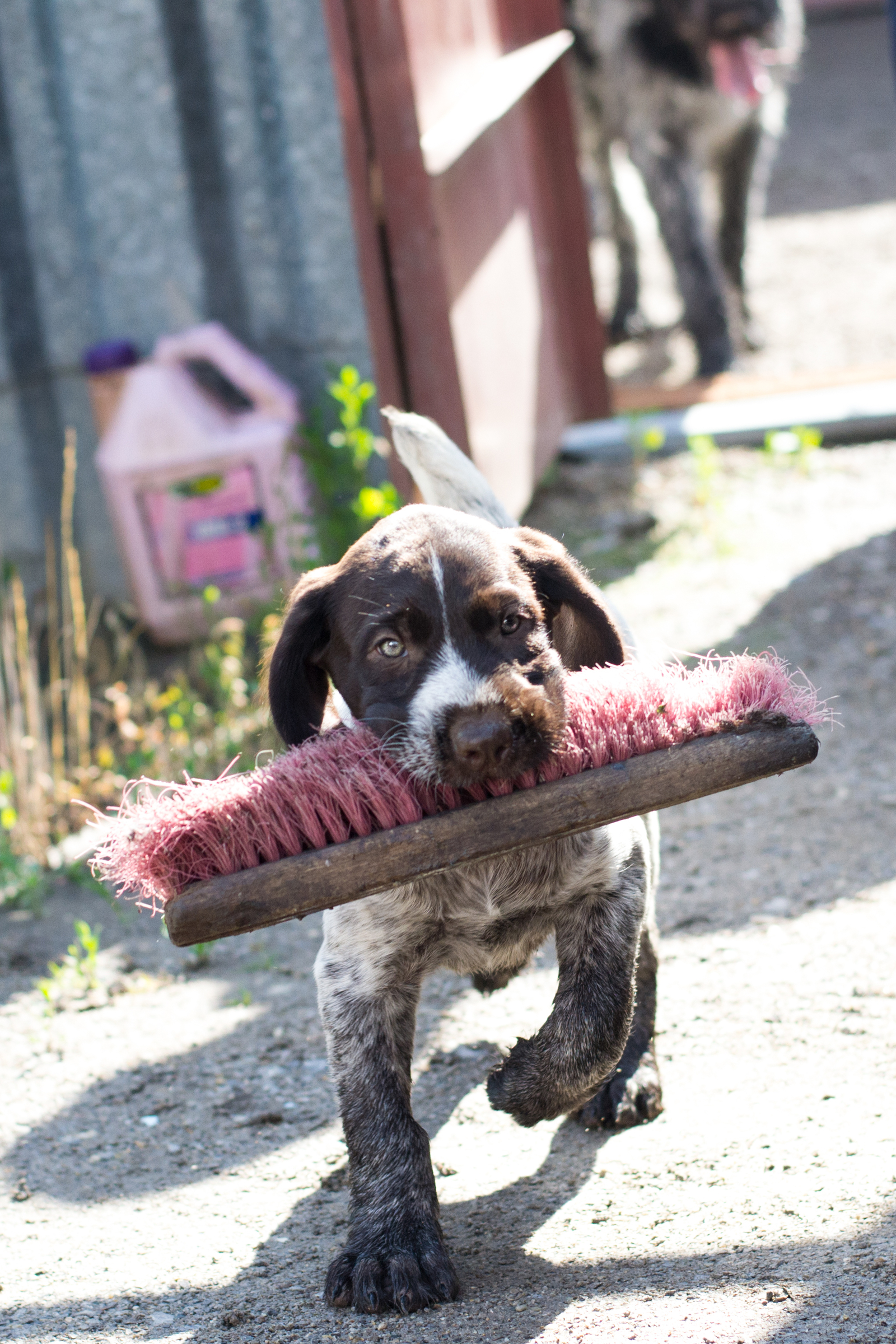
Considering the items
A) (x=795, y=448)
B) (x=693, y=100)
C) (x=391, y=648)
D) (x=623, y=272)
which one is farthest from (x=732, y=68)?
(x=391, y=648)

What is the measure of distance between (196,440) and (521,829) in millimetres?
3735

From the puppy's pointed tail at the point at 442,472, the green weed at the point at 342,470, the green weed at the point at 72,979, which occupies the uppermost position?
the puppy's pointed tail at the point at 442,472

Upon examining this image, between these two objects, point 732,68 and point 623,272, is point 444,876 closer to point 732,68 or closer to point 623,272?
point 732,68

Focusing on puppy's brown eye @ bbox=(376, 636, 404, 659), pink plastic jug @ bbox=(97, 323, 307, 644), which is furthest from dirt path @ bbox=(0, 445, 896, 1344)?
pink plastic jug @ bbox=(97, 323, 307, 644)

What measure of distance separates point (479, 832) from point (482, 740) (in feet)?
0.49

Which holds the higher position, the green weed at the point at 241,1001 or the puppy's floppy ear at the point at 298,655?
the puppy's floppy ear at the point at 298,655

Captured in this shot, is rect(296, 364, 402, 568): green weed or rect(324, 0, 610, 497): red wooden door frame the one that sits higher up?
rect(324, 0, 610, 497): red wooden door frame

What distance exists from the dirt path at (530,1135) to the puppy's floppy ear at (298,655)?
885 millimetres

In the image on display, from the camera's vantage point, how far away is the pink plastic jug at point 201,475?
567cm

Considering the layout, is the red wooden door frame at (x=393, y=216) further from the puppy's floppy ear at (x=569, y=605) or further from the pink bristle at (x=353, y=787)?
the pink bristle at (x=353, y=787)

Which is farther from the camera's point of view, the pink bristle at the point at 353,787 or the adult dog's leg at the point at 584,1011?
the adult dog's leg at the point at 584,1011

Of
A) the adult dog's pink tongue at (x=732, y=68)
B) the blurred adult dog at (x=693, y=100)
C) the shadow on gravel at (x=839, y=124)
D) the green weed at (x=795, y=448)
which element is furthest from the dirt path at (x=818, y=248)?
the adult dog's pink tongue at (x=732, y=68)

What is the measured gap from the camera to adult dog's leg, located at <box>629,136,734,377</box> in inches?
312

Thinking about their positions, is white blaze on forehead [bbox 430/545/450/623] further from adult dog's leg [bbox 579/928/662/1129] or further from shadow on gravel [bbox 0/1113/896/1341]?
shadow on gravel [bbox 0/1113/896/1341]
